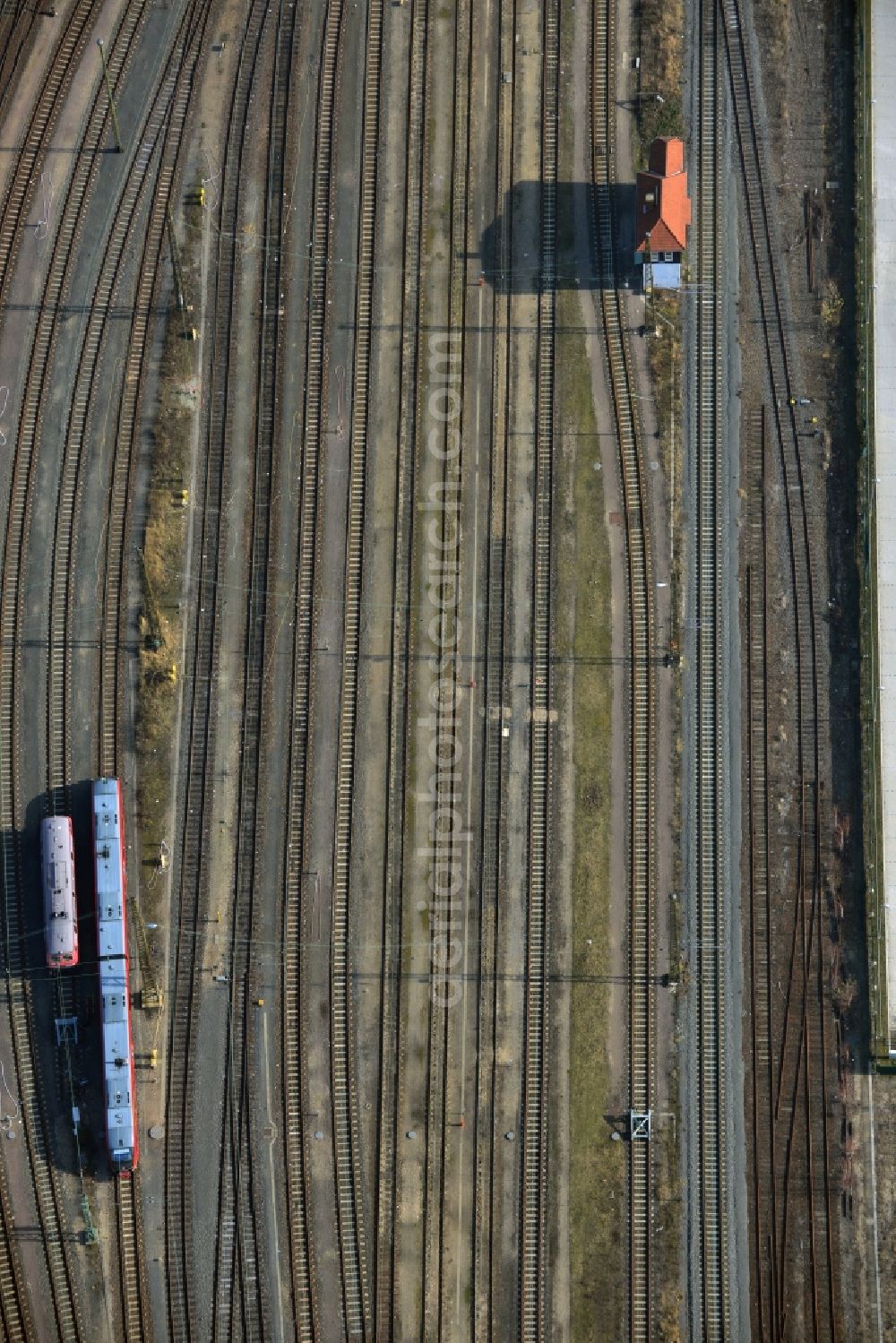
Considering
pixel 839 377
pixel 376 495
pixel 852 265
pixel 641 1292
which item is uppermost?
pixel 852 265

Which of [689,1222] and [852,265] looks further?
[852,265]

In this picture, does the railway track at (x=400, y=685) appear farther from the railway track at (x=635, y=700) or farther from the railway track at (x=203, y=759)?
the railway track at (x=635, y=700)

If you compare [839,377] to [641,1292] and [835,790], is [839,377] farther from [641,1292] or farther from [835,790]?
[641,1292]

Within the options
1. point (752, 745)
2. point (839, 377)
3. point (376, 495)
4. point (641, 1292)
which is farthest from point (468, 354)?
point (641, 1292)

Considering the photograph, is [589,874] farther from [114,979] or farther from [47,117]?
[47,117]

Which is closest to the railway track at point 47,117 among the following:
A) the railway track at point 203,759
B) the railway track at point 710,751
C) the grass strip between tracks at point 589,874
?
the railway track at point 203,759

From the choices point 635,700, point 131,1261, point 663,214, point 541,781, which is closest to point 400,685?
point 541,781

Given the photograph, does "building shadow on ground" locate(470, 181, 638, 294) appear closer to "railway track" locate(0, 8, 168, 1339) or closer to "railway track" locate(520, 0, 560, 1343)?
"railway track" locate(520, 0, 560, 1343)

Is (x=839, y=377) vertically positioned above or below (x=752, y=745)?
above

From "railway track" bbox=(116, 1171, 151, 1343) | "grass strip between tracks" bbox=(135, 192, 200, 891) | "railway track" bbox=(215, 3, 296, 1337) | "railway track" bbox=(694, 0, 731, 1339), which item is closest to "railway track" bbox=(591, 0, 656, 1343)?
"railway track" bbox=(694, 0, 731, 1339)
